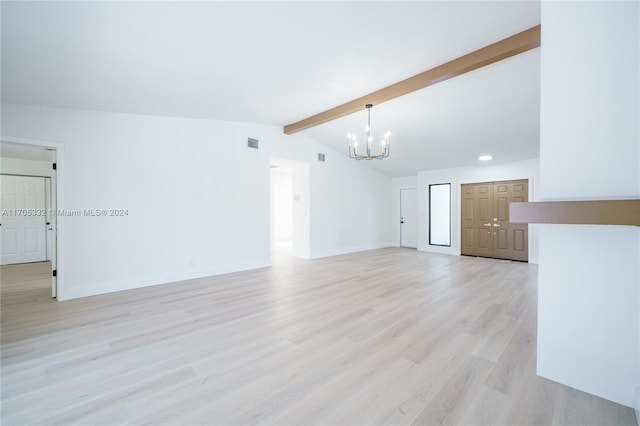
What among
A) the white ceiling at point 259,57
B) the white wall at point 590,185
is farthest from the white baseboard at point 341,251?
the white wall at point 590,185

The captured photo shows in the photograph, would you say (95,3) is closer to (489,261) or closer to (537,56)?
(537,56)

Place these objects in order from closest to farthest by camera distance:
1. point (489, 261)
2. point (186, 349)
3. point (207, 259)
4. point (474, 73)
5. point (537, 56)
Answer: point (186, 349) → point (537, 56) → point (474, 73) → point (207, 259) → point (489, 261)

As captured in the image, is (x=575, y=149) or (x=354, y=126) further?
(x=354, y=126)

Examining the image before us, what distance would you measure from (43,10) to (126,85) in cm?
129

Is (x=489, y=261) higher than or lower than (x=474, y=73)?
lower

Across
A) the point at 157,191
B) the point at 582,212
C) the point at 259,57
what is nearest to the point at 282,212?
the point at 157,191

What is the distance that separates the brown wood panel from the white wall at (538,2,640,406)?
0.30m

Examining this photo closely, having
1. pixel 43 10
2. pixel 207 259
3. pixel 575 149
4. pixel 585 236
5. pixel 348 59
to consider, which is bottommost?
pixel 207 259

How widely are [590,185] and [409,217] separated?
290 inches

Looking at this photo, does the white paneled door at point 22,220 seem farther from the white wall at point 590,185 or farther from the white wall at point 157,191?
the white wall at point 590,185

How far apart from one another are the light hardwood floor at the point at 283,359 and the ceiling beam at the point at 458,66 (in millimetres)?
2876

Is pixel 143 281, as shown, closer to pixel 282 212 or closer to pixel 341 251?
pixel 341 251

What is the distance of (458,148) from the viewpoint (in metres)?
6.07

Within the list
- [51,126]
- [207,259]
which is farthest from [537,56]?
[51,126]
